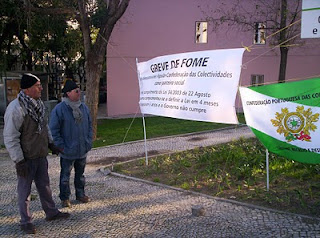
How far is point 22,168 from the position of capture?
453cm

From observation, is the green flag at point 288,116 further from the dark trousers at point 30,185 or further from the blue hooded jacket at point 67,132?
the dark trousers at point 30,185

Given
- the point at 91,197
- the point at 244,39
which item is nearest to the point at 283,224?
the point at 91,197

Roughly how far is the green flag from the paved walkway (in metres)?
0.93

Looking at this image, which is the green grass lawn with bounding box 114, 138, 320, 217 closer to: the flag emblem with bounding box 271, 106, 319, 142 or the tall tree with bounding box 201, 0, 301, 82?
the flag emblem with bounding box 271, 106, 319, 142

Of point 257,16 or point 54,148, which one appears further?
point 257,16

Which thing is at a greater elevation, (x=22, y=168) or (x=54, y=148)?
(x=54, y=148)

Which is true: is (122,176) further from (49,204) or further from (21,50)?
(21,50)

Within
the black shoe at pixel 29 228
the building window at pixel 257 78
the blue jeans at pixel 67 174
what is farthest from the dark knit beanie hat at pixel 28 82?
the building window at pixel 257 78

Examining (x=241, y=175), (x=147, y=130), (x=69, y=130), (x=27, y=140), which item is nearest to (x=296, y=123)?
(x=241, y=175)

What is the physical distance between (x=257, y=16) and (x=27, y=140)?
52.9ft

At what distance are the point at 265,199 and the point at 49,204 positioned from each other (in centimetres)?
308

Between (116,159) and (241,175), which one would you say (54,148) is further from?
(116,159)

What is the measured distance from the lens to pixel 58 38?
20.0 m

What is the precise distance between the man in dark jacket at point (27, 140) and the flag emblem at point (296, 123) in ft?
10.7
